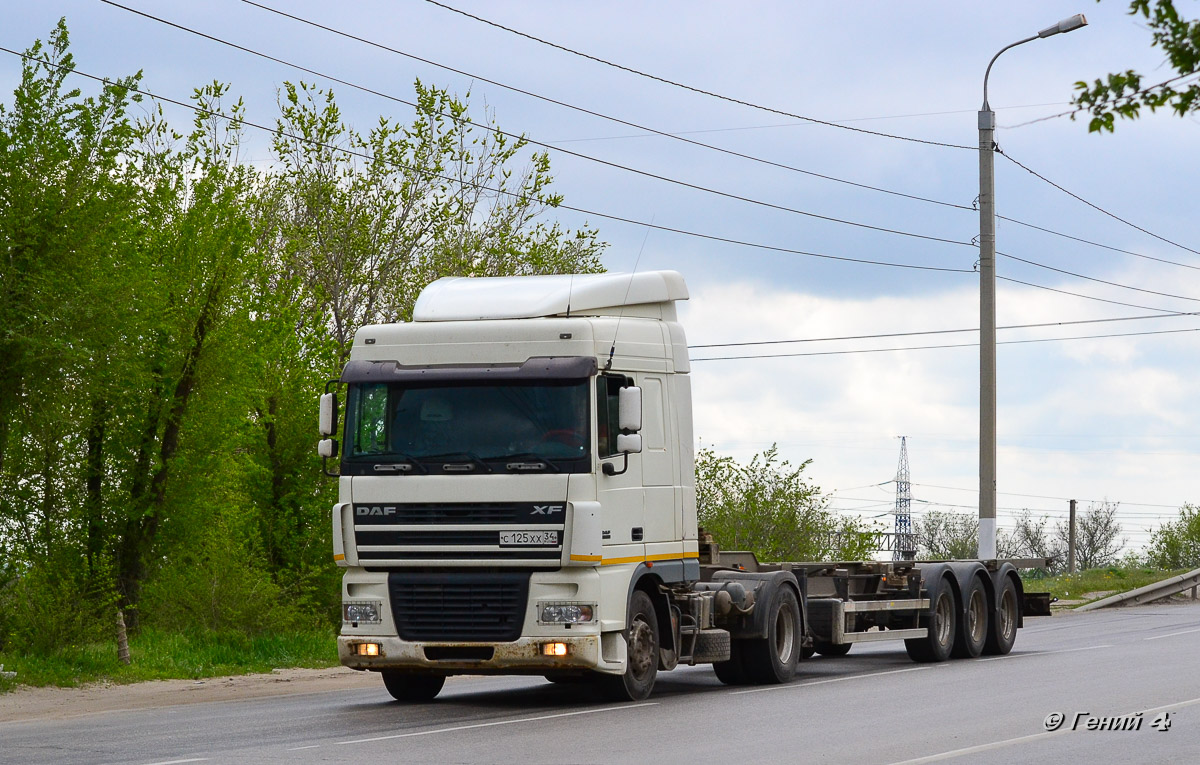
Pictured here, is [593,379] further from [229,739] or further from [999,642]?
[999,642]

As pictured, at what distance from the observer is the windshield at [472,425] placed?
549 inches

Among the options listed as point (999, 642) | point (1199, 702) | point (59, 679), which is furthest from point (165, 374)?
point (1199, 702)

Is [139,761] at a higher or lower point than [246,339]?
lower

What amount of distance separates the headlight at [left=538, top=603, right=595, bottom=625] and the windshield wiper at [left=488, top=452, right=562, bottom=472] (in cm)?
122

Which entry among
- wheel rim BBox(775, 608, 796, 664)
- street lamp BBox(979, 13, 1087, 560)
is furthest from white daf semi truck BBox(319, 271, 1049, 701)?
street lamp BBox(979, 13, 1087, 560)

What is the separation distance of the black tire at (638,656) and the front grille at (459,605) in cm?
123

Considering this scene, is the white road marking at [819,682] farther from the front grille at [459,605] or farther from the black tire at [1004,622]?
the front grille at [459,605]

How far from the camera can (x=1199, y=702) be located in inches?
569

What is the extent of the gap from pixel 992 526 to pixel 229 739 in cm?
1855

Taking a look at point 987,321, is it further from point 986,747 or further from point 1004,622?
point 986,747

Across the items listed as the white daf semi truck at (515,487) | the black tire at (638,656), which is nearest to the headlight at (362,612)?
the white daf semi truck at (515,487)

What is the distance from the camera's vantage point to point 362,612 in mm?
14398

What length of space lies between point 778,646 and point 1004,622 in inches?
239

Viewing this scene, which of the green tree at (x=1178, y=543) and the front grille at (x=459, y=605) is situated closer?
the front grille at (x=459, y=605)
